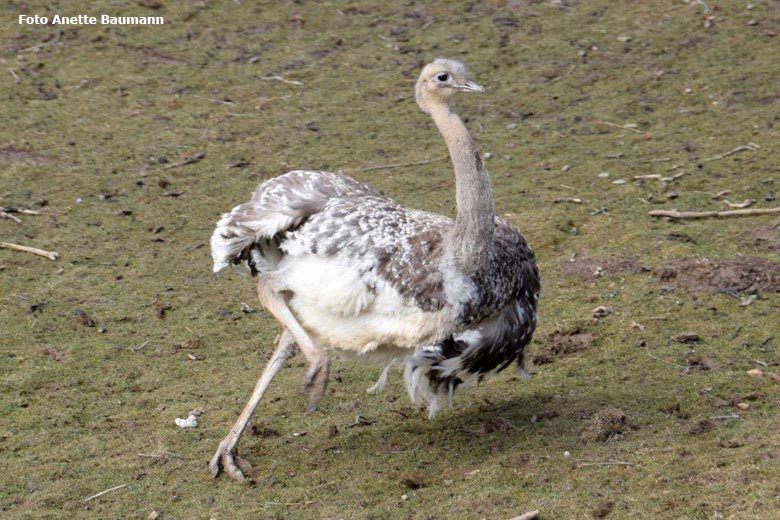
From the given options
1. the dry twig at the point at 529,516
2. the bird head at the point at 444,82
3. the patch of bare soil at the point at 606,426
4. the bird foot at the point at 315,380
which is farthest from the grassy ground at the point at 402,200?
the bird head at the point at 444,82

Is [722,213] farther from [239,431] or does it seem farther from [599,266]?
[239,431]

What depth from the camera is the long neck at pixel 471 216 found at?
192 inches

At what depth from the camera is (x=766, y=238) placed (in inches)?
288

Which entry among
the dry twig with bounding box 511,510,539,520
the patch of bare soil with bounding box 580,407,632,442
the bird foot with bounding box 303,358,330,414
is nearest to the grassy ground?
the patch of bare soil with bounding box 580,407,632,442

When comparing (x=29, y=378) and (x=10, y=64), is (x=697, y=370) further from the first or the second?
(x=10, y=64)

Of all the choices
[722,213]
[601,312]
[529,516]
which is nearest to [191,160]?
[601,312]

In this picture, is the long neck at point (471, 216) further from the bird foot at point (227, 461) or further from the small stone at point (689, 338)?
the small stone at point (689, 338)

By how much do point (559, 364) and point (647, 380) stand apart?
0.52m

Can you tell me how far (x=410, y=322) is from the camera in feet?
16.0

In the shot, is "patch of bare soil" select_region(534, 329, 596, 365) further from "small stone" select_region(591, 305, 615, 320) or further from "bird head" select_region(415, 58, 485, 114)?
"bird head" select_region(415, 58, 485, 114)

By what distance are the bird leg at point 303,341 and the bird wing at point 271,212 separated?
0.19 meters

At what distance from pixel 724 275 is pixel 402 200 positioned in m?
2.33

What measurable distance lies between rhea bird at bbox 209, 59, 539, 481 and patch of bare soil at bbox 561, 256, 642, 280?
1.60m

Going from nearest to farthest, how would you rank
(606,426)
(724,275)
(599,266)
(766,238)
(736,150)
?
(606,426) < (724,275) < (599,266) < (766,238) < (736,150)
